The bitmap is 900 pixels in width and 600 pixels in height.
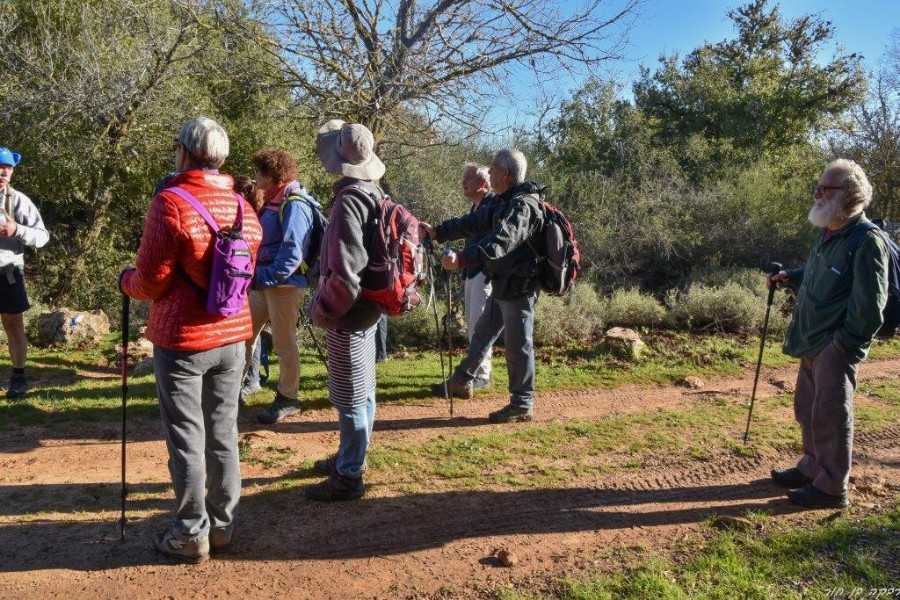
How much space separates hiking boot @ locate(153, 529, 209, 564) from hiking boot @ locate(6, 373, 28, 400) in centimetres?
329

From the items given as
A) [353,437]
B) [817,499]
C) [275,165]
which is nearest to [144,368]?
[275,165]

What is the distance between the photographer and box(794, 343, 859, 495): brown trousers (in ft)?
13.2

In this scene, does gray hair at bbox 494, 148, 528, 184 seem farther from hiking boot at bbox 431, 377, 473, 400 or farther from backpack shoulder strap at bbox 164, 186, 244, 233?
backpack shoulder strap at bbox 164, 186, 244, 233

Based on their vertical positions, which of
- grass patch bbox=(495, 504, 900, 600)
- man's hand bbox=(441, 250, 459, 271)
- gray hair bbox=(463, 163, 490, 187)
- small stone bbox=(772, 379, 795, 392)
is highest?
gray hair bbox=(463, 163, 490, 187)

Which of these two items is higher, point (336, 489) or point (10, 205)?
point (10, 205)

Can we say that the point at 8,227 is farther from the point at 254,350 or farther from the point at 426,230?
the point at 426,230

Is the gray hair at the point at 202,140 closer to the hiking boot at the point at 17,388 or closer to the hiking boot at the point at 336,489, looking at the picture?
the hiking boot at the point at 336,489

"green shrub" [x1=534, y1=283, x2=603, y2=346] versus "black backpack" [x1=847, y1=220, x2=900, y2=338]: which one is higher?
"black backpack" [x1=847, y1=220, x2=900, y2=338]

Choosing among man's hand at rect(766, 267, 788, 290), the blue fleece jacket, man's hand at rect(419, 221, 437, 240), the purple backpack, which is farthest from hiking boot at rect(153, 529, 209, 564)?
man's hand at rect(766, 267, 788, 290)

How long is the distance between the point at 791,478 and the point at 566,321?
4809 mm

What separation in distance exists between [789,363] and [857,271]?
4292mm

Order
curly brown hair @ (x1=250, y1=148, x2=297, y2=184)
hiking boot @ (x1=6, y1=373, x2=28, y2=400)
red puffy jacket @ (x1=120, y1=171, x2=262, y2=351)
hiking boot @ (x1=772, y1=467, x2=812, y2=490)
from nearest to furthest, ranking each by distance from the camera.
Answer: red puffy jacket @ (x1=120, y1=171, x2=262, y2=351) → hiking boot @ (x1=772, y1=467, x2=812, y2=490) → curly brown hair @ (x1=250, y1=148, x2=297, y2=184) → hiking boot @ (x1=6, y1=373, x2=28, y2=400)

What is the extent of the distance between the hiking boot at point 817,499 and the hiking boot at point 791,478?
10.3 inches

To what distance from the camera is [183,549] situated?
336cm
